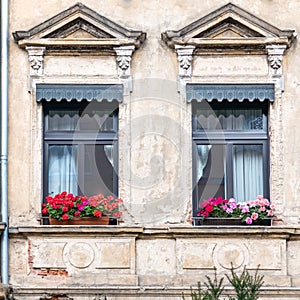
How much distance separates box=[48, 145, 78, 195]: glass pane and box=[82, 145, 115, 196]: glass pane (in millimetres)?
172

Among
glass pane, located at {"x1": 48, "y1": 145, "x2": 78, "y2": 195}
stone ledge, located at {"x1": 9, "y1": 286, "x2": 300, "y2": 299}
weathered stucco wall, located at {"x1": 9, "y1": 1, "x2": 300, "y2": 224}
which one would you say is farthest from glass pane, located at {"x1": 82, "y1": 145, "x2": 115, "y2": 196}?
stone ledge, located at {"x1": 9, "y1": 286, "x2": 300, "y2": 299}

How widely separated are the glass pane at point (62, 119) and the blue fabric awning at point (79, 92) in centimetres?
31

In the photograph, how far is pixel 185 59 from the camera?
15469 millimetres

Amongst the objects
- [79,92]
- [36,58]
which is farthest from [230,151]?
[36,58]

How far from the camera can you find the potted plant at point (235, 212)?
15.1m

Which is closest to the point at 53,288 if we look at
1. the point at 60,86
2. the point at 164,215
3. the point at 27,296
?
the point at 27,296

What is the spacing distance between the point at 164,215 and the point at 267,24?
3.09 metres

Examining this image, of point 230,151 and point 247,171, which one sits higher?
point 230,151

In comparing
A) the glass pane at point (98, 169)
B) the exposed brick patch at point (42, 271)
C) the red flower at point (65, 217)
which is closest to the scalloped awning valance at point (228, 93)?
the glass pane at point (98, 169)

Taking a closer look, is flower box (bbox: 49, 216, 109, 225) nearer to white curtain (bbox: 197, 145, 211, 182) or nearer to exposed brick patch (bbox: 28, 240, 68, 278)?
exposed brick patch (bbox: 28, 240, 68, 278)

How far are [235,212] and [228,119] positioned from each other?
1.46 m

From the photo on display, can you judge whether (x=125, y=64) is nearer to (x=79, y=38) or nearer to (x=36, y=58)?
(x=79, y=38)

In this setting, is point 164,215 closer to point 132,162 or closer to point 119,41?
point 132,162

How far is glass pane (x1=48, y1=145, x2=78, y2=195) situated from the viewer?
15.6 metres
